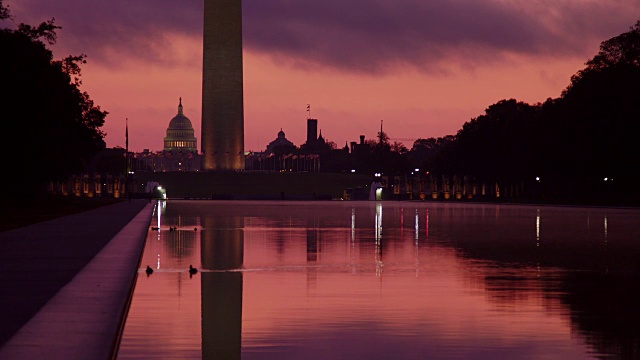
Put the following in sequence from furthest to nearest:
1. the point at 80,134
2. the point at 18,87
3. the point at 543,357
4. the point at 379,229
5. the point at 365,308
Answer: the point at 80,134 → the point at 18,87 → the point at 379,229 → the point at 365,308 → the point at 543,357

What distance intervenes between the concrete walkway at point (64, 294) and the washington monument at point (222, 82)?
306 ft

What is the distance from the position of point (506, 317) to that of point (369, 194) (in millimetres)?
130233

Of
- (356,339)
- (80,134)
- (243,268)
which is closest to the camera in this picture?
(356,339)

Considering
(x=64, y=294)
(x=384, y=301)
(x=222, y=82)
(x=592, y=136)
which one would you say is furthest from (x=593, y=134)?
(x=64, y=294)

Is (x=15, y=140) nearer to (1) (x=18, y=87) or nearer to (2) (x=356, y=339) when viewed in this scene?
(1) (x=18, y=87)

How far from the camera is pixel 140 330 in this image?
12.9 meters

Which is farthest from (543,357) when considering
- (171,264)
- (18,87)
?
(18,87)

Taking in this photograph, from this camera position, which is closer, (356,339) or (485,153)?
(356,339)

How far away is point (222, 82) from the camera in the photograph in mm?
128500

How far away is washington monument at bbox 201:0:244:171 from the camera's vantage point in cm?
12406

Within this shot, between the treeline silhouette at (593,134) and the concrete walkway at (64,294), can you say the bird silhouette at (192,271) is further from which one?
the treeline silhouette at (593,134)

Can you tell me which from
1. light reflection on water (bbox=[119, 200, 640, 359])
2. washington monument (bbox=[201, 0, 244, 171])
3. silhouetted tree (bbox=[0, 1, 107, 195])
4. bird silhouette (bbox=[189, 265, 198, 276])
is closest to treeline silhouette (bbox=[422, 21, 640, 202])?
washington monument (bbox=[201, 0, 244, 171])

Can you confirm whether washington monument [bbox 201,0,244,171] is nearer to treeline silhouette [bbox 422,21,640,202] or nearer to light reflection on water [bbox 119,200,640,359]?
treeline silhouette [bbox 422,21,640,202]

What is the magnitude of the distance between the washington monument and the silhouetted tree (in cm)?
4720
